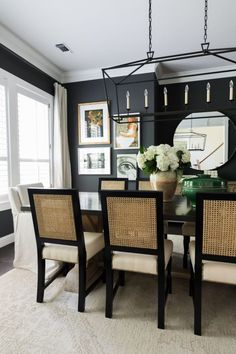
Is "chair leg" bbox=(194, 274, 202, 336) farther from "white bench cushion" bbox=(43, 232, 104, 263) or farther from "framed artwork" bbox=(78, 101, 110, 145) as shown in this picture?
"framed artwork" bbox=(78, 101, 110, 145)

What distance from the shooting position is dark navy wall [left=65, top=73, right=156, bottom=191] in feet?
13.6

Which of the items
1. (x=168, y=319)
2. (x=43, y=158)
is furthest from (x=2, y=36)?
(x=168, y=319)

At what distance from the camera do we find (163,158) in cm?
192

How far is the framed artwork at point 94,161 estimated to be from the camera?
14.5ft

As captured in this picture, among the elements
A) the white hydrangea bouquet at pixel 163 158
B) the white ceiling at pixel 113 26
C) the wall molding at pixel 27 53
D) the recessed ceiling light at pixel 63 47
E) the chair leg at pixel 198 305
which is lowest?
the chair leg at pixel 198 305

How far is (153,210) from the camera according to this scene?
1.47 meters

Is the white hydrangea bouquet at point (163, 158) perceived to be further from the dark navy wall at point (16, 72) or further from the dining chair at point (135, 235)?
the dark navy wall at point (16, 72)

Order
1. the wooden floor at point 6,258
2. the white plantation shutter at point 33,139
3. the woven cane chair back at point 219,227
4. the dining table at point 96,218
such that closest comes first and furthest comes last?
the woven cane chair back at point 219,227 < the dining table at point 96,218 < the wooden floor at point 6,258 < the white plantation shutter at point 33,139

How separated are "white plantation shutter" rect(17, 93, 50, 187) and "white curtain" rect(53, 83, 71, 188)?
0.48 ft

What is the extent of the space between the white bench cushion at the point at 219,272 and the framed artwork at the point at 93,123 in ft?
10.7

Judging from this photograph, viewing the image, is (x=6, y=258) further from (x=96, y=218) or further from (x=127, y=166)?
(x=127, y=166)

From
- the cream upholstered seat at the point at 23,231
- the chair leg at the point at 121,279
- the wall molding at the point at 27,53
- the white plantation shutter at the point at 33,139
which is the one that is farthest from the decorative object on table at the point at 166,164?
the wall molding at the point at 27,53

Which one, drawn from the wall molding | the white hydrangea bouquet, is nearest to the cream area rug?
the white hydrangea bouquet

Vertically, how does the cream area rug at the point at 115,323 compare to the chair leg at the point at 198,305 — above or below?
below
